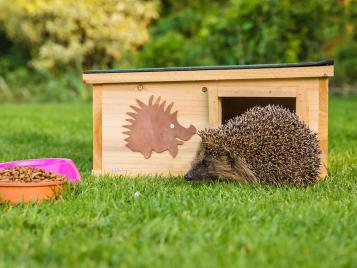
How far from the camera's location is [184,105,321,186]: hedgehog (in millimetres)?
4422

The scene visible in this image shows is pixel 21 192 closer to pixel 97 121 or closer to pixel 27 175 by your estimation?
pixel 27 175

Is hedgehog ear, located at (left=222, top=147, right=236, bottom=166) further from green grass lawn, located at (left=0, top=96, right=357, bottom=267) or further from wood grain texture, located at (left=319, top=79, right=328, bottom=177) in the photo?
wood grain texture, located at (left=319, top=79, right=328, bottom=177)

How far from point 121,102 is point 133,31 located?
47.7 ft

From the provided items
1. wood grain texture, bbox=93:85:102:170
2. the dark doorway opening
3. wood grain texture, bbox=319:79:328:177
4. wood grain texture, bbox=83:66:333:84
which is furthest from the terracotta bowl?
the dark doorway opening

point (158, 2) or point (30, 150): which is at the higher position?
point (158, 2)

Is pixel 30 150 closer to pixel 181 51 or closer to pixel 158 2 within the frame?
pixel 181 51

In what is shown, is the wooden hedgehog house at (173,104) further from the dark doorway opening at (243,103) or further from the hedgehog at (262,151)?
the dark doorway opening at (243,103)

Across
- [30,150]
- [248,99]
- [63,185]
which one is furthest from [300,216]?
[30,150]

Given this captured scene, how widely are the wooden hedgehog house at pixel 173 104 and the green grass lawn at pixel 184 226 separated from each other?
40 cm

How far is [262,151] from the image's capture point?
4461 mm

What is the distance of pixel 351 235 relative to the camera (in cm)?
305

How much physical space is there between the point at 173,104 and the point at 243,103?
4.25 ft

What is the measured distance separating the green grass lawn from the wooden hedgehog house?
0.40 metres

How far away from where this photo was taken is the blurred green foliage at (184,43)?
15.6 metres
